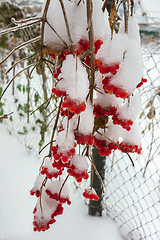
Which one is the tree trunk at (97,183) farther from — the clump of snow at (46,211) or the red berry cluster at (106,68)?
the red berry cluster at (106,68)

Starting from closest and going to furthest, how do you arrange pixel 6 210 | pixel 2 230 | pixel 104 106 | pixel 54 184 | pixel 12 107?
1. pixel 104 106
2. pixel 54 184
3. pixel 2 230
4. pixel 6 210
5. pixel 12 107

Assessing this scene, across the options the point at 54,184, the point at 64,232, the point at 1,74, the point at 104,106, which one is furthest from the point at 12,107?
the point at 104,106

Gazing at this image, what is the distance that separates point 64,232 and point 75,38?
1113 millimetres

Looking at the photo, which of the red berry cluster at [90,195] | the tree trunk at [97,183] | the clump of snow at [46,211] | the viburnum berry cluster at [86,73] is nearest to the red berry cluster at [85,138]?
the viburnum berry cluster at [86,73]

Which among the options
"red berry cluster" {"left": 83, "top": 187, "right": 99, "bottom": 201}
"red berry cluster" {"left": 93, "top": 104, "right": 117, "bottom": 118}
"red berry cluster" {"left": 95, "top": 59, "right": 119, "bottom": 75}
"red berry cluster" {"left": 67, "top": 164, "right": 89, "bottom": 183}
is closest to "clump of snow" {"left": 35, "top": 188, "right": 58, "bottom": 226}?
"red berry cluster" {"left": 83, "top": 187, "right": 99, "bottom": 201}

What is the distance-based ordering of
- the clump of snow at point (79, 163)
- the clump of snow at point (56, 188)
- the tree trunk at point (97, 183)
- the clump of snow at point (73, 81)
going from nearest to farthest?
the clump of snow at point (73, 81), the clump of snow at point (79, 163), the clump of snow at point (56, 188), the tree trunk at point (97, 183)

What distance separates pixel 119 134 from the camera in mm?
502

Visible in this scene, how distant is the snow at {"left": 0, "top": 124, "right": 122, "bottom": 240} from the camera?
1.04 m

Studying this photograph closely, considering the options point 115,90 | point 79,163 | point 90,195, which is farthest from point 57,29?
point 90,195

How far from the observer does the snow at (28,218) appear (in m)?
1.04

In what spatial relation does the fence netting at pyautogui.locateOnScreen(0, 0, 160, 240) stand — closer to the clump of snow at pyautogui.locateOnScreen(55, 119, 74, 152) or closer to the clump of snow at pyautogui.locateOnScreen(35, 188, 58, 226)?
the clump of snow at pyautogui.locateOnScreen(55, 119, 74, 152)

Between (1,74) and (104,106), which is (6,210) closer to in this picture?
(104,106)

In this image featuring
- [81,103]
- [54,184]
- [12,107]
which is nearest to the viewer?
[81,103]

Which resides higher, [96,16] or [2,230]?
[96,16]
